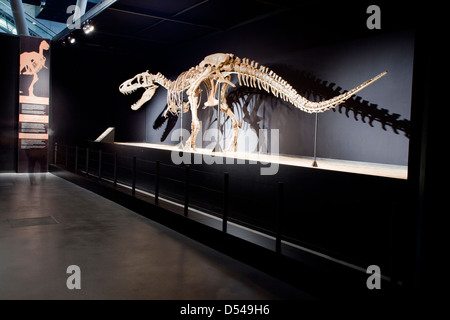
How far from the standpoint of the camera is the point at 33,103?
11.8m

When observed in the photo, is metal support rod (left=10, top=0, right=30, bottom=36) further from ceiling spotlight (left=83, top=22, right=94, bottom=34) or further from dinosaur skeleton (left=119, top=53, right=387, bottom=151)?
dinosaur skeleton (left=119, top=53, right=387, bottom=151)

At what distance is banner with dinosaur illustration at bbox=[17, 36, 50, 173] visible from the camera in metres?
11.7

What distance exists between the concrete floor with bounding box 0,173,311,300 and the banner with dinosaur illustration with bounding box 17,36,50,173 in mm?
5518

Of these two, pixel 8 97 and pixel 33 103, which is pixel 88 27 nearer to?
pixel 33 103

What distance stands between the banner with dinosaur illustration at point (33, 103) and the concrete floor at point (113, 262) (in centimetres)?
552

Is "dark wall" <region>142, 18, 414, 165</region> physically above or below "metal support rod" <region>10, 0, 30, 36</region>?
below

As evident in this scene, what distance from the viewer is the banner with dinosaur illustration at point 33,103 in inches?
459

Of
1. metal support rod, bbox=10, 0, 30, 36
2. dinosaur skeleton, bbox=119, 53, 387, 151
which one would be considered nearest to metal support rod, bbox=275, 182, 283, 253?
dinosaur skeleton, bbox=119, 53, 387, 151

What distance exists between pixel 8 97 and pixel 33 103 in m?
0.72

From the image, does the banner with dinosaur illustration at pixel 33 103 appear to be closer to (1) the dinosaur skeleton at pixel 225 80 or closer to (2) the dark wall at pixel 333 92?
(1) the dinosaur skeleton at pixel 225 80

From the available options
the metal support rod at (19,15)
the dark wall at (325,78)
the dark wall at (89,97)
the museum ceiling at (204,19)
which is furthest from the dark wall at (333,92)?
the metal support rod at (19,15)

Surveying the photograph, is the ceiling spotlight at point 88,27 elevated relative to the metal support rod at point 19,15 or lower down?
lower down

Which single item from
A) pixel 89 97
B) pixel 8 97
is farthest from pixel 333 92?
pixel 8 97

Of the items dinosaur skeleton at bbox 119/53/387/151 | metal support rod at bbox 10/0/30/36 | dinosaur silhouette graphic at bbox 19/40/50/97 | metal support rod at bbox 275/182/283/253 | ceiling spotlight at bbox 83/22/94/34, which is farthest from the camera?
metal support rod at bbox 10/0/30/36
